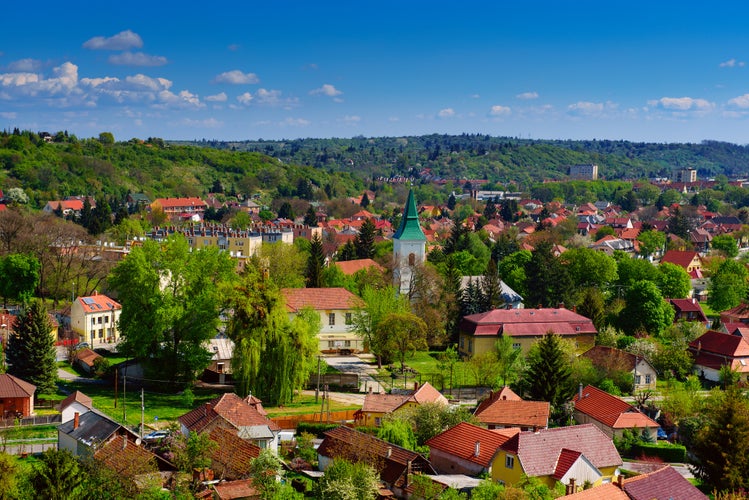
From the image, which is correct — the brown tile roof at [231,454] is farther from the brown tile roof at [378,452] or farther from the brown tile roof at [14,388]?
the brown tile roof at [14,388]

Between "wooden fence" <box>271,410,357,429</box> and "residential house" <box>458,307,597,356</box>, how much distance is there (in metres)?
15.9

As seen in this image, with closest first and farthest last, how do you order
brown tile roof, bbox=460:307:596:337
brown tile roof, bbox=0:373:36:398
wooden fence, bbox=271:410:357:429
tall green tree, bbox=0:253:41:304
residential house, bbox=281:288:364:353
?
brown tile roof, bbox=0:373:36:398, wooden fence, bbox=271:410:357:429, brown tile roof, bbox=460:307:596:337, residential house, bbox=281:288:364:353, tall green tree, bbox=0:253:41:304

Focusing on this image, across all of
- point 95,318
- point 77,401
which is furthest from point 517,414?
point 95,318

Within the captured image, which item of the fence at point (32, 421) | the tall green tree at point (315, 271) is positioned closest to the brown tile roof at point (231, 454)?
the fence at point (32, 421)

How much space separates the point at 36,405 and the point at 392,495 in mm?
20486

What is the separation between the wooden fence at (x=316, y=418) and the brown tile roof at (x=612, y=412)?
454 inches

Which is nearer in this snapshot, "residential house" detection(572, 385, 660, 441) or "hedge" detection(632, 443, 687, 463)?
"hedge" detection(632, 443, 687, 463)

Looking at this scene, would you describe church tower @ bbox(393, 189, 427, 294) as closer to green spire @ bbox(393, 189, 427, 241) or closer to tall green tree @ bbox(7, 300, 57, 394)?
green spire @ bbox(393, 189, 427, 241)

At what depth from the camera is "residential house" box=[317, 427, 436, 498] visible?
1351 inches

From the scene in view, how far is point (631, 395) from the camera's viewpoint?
171ft

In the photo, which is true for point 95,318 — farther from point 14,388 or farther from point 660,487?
point 660,487

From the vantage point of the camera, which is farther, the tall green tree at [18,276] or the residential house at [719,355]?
the tall green tree at [18,276]

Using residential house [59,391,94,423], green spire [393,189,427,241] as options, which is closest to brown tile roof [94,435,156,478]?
residential house [59,391,94,423]

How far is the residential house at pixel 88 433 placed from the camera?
113 ft
